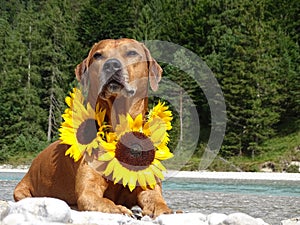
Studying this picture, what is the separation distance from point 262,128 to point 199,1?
1493cm

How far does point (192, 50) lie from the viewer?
36.3 meters

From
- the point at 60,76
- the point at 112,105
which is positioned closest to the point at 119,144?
the point at 112,105

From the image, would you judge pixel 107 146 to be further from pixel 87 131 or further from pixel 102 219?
pixel 102 219

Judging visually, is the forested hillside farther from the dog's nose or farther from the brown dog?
the dog's nose

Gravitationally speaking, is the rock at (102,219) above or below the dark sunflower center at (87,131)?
below

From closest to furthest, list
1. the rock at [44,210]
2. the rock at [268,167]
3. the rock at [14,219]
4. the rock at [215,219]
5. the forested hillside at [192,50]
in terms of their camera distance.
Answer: the rock at [14,219] < the rock at [44,210] < the rock at [215,219] < the rock at [268,167] < the forested hillside at [192,50]

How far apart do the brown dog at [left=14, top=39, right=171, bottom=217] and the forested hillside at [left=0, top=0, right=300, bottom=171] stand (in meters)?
22.9

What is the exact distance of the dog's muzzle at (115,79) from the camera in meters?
4.16

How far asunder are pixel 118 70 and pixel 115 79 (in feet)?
0.23

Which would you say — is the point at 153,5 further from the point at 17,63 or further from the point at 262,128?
the point at 262,128

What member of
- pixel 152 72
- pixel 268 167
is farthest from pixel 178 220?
pixel 268 167

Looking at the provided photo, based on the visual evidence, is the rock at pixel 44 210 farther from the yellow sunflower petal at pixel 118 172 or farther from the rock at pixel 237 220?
the rock at pixel 237 220

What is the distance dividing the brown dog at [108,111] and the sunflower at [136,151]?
3.3 inches

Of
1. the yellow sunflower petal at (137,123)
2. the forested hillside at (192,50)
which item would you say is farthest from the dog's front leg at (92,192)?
the forested hillside at (192,50)
